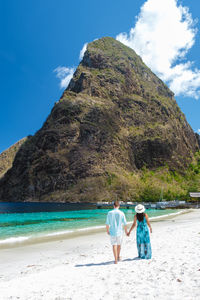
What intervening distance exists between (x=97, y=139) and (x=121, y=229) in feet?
411

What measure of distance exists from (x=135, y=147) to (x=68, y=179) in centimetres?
4465

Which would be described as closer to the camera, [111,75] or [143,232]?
[143,232]

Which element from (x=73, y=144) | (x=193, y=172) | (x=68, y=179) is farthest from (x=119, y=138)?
(x=193, y=172)

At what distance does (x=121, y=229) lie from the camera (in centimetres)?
901

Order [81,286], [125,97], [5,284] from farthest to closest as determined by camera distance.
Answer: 1. [125,97]
2. [5,284]
3. [81,286]

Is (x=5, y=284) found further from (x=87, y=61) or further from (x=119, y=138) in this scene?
(x=87, y=61)

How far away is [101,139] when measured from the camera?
13412 cm

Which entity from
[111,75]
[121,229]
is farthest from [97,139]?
[121,229]

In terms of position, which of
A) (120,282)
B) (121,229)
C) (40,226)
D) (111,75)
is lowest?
(40,226)

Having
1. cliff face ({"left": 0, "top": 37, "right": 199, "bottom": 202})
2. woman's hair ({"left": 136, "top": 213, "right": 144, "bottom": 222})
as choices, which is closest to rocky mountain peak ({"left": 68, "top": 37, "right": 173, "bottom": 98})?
cliff face ({"left": 0, "top": 37, "right": 199, "bottom": 202})

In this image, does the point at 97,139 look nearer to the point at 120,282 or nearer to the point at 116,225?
the point at 116,225

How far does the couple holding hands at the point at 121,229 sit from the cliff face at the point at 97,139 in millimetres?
107041

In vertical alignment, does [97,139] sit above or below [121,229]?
above

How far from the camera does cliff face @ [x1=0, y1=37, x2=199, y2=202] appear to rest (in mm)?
126875
